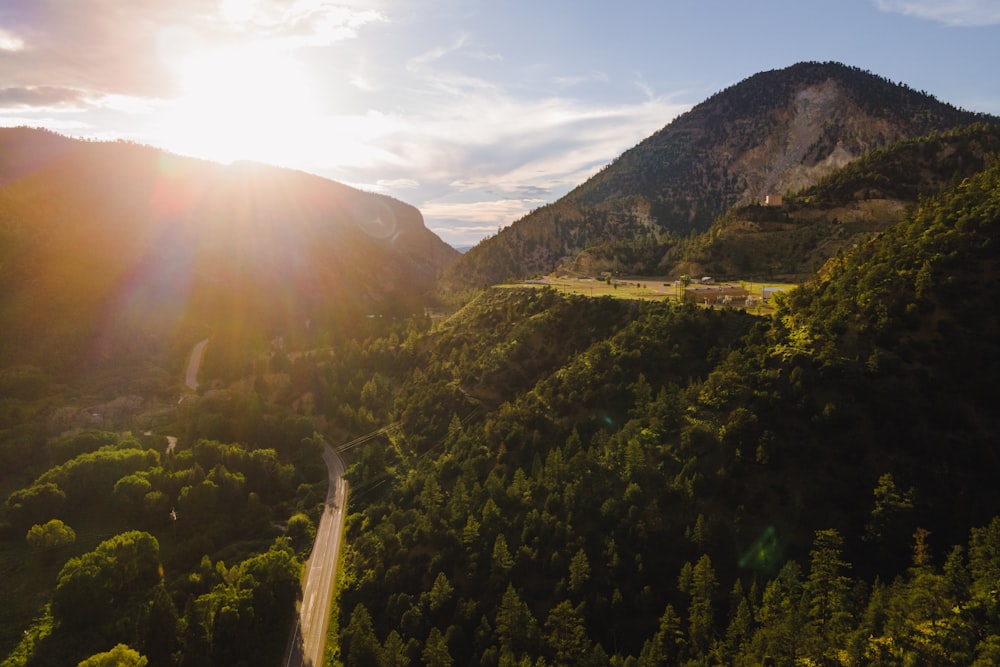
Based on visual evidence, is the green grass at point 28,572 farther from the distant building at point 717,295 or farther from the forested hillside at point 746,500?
the distant building at point 717,295

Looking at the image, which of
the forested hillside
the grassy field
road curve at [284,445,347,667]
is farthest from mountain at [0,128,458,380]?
the forested hillside

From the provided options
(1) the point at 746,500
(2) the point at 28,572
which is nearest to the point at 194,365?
(2) the point at 28,572

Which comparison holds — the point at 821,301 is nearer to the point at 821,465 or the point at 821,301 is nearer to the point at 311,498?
the point at 821,465

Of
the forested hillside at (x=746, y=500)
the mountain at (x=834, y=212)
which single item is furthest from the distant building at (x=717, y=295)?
the mountain at (x=834, y=212)

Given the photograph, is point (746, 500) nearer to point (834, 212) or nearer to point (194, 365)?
point (834, 212)

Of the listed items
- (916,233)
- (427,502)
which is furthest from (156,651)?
(916,233)

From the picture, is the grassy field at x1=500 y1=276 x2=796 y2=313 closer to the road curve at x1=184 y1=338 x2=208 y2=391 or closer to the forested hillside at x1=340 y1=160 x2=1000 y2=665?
the forested hillside at x1=340 y1=160 x2=1000 y2=665
